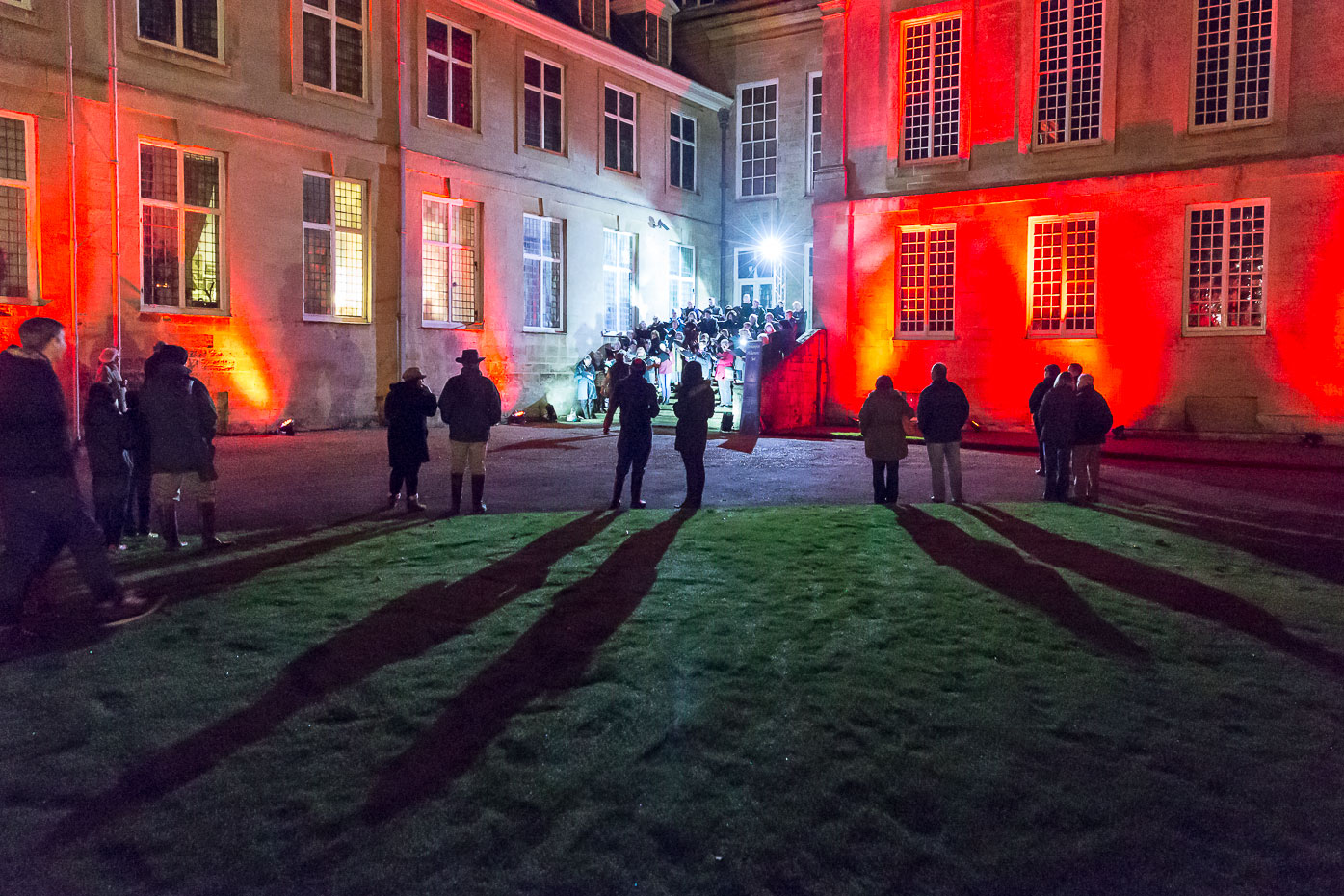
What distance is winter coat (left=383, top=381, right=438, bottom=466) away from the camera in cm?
1100

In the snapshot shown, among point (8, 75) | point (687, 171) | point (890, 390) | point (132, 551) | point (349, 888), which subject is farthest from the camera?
point (687, 171)

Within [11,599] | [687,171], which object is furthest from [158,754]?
[687,171]

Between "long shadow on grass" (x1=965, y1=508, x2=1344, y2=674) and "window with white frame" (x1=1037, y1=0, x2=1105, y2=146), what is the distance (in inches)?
629

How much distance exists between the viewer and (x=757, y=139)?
33438mm

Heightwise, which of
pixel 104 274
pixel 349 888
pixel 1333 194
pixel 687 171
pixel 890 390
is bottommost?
pixel 349 888

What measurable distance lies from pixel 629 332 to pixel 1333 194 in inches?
657

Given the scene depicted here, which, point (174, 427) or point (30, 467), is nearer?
point (30, 467)

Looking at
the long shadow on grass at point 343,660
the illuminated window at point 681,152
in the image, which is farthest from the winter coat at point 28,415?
the illuminated window at point 681,152

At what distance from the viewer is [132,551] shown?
346 inches

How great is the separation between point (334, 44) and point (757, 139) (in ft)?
51.5

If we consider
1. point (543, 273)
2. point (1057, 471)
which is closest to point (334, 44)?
point (543, 273)

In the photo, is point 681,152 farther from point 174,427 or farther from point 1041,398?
point 174,427

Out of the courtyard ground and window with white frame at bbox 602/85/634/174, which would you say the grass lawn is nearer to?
the courtyard ground

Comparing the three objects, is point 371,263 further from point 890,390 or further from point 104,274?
point 890,390
